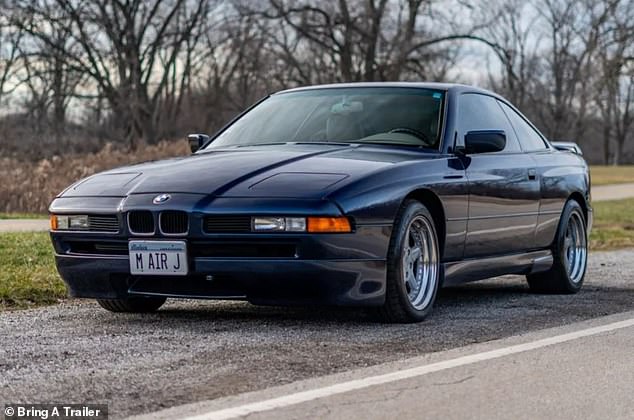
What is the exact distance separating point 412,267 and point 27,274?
3.37 meters

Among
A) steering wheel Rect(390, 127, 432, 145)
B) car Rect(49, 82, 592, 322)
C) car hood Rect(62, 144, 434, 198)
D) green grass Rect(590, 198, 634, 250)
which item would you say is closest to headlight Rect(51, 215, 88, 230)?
car Rect(49, 82, 592, 322)

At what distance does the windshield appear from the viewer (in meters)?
7.38

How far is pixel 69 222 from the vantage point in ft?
21.5

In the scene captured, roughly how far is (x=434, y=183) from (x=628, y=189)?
3195 cm

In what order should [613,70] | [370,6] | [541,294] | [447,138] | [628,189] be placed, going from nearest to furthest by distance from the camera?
[447,138]
[541,294]
[628,189]
[370,6]
[613,70]

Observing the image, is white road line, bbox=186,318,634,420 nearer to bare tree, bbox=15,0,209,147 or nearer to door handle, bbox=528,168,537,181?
door handle, bbox=528,168,537,181

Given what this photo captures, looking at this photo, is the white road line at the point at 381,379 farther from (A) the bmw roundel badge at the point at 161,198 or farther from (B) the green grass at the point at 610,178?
(B) the green grass at the point at 610,178

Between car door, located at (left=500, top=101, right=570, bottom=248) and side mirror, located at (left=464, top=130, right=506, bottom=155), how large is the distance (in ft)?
3.61

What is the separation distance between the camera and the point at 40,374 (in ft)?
16.0

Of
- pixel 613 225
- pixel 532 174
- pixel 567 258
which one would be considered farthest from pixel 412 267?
pixel 613 225

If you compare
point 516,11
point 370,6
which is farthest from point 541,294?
point 516,11

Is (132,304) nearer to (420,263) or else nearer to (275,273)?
(275,273)

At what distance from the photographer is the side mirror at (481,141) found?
7.42 meters

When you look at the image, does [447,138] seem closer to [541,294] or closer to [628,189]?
[541,294]
